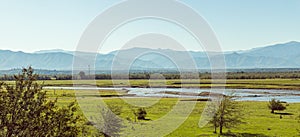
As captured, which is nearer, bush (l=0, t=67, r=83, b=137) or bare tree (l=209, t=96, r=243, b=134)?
bush (l=0, t=67, r=83, b=137)

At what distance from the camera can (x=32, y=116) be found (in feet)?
34.1

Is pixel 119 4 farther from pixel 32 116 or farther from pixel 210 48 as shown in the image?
pixel 32 116

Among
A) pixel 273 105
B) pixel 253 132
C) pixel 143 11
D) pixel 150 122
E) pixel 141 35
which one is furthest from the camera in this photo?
pixel 273 105

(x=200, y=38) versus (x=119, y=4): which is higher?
(x=119, y=4)

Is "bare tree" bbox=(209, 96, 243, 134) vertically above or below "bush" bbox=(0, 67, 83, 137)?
below

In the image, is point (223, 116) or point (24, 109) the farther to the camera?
point (223, 116)


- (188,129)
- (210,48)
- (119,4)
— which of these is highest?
(119,4)

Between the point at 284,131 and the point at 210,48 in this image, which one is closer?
the point at 210,48

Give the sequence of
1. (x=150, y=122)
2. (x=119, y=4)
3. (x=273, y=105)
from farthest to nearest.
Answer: (x=273, y=105)
(x=150, y=122)
(x=119, y=4)

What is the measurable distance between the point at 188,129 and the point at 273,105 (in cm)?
2349

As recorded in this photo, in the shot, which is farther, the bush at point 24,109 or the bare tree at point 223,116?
the bare tree at point 223,116

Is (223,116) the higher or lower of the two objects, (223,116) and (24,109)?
the lower

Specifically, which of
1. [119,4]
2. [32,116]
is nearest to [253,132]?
[119,4]

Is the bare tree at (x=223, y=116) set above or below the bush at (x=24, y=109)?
below
